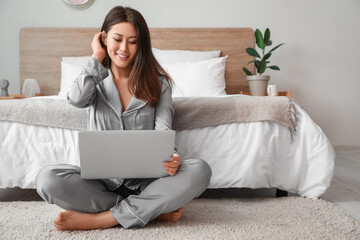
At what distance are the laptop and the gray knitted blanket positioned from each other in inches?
20.4

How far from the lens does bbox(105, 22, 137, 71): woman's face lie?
1479 millimetres

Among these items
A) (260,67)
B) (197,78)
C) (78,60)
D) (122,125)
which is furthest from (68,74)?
(122,125)

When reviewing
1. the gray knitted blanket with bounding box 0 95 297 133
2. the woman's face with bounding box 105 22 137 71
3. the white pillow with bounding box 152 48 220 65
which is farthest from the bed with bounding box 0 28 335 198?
the white pillow with bounding box 152 48 220 65

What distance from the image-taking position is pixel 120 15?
1498 millimetres

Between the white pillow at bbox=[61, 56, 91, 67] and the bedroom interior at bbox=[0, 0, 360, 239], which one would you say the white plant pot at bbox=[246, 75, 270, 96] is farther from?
the white pillow at bbox=[61, 56, 91, 67]

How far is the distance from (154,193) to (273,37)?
8.90 ft

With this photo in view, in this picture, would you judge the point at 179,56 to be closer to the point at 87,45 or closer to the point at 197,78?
the point at 197,78

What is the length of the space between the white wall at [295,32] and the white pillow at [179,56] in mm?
348

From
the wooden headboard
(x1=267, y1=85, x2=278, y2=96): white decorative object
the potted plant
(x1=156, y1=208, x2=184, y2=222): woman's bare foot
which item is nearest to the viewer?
(x1=156, y1=208, x2=184, y2=222): woman's bare foot

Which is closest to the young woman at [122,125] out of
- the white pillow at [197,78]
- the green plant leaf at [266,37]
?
the white pillow at [197,78]

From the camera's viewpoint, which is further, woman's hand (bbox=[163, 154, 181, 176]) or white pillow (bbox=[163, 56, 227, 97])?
white pillow (bbox=[163, 56, 227, 97])

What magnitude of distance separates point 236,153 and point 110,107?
0.68m

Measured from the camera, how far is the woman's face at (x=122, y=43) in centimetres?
148

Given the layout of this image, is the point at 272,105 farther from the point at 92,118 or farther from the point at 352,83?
the point at 352,83
